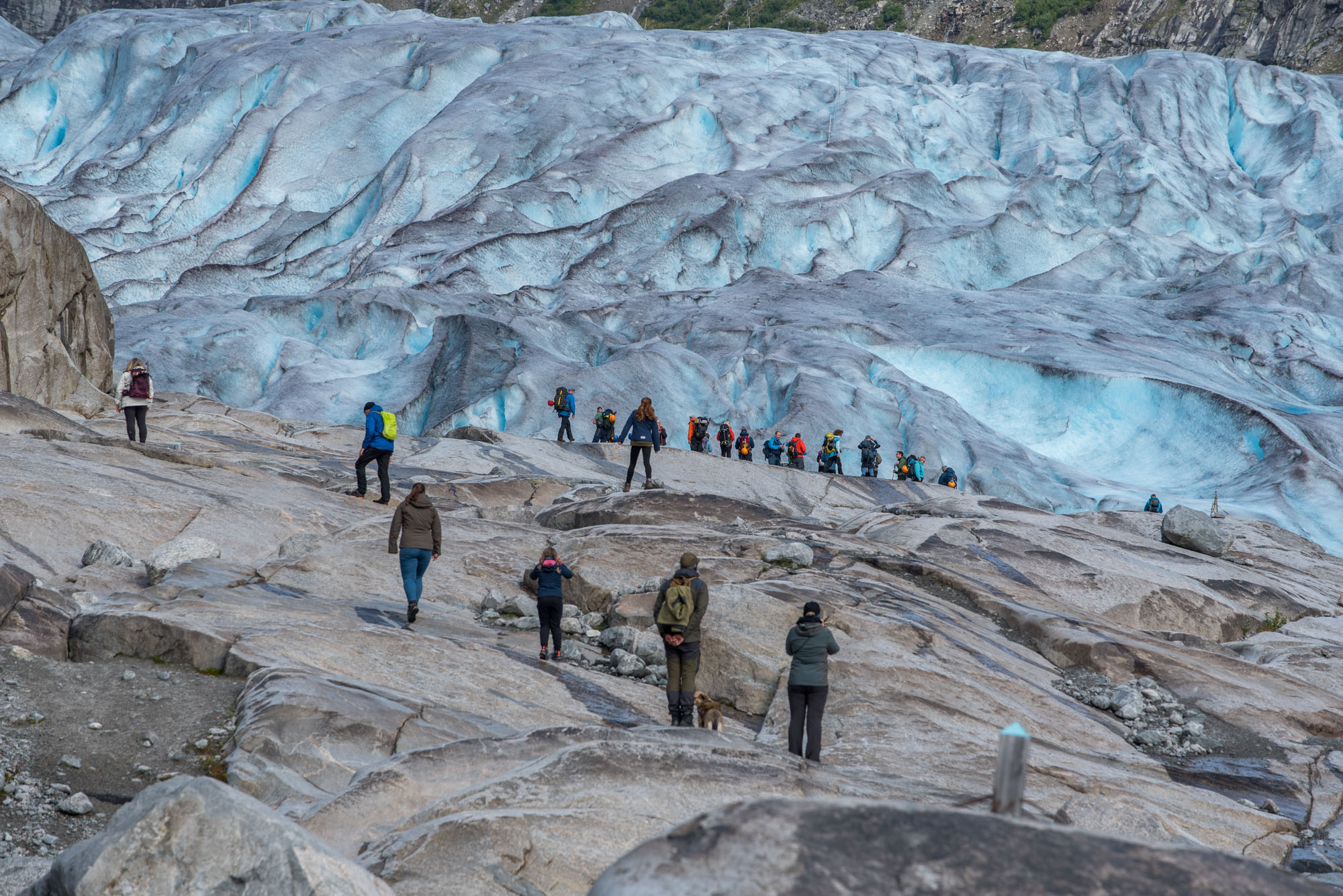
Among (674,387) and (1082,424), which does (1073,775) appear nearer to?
(674,387)

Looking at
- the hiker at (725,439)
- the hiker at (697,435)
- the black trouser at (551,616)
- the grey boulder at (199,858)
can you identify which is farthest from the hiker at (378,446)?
the hiker at (725,439)

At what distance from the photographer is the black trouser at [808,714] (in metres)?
8.35

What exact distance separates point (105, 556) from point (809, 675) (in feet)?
25.3

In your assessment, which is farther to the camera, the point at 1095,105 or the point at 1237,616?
the point at 1095,105

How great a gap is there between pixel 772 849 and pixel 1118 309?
157ft

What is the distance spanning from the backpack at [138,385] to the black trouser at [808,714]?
13.0 meters

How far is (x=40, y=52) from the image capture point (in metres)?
63.6

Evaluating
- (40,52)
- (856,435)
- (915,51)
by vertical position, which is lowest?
(856,435)

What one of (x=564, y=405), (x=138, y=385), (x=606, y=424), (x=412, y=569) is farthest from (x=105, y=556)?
(x=606, y=424)

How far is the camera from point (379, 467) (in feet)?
51.1

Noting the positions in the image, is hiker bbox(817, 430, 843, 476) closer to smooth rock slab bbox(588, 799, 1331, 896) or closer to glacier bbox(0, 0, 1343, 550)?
glacier bbox(0, 0, 1343, 550)

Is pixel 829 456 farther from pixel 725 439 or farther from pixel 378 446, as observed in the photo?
pixel 378 446

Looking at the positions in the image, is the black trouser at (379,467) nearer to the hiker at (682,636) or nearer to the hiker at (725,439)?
the hiker at (682,636)

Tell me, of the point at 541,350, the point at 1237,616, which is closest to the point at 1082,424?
the point at 541,350
